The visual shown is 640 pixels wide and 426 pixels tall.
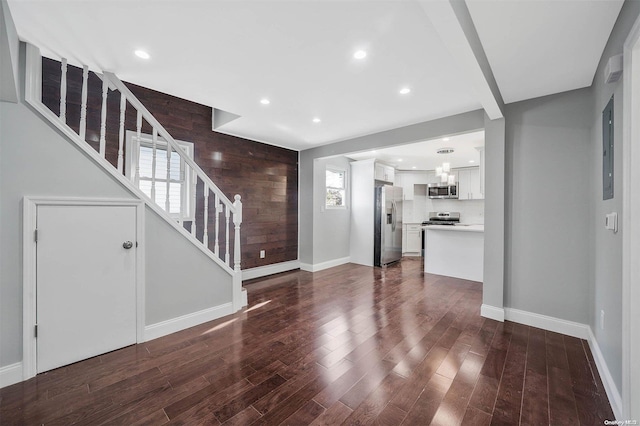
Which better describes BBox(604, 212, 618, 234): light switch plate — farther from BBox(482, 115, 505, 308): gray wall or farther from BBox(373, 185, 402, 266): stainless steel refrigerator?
BBox(373, 185, 402, 266): stainless steel refrigerator

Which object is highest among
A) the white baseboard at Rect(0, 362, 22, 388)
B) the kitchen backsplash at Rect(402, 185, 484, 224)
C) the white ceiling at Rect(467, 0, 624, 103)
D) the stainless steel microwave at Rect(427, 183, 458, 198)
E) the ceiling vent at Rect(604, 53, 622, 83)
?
the white ceiling at Rect(467, 0, 624, 103)

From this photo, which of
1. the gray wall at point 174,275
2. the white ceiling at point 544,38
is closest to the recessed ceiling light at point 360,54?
the white ceiling at point 544,38

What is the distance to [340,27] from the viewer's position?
1822mm

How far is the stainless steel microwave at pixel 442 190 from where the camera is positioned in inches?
279

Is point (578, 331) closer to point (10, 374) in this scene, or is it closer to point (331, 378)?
point (331, 378)

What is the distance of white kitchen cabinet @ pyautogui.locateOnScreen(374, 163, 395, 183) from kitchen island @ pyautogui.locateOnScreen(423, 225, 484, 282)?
69.8 inches

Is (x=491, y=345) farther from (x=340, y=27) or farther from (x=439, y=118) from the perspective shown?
(x=340, y=27)

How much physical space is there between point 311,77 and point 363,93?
2.13 feet

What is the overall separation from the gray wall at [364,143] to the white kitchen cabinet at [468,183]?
408 centimetres

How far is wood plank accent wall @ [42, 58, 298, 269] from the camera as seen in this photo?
2.89m

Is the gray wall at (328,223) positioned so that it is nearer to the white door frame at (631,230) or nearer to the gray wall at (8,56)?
the gray wall at (8,56)

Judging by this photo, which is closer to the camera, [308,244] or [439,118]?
[439,118]

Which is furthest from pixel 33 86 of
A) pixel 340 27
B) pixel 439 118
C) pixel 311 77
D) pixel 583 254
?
pixel 583 254

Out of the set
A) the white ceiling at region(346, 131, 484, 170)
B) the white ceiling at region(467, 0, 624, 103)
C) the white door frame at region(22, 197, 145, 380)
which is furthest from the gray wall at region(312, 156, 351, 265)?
the white door frame at region(22, 197, 145, 380)
